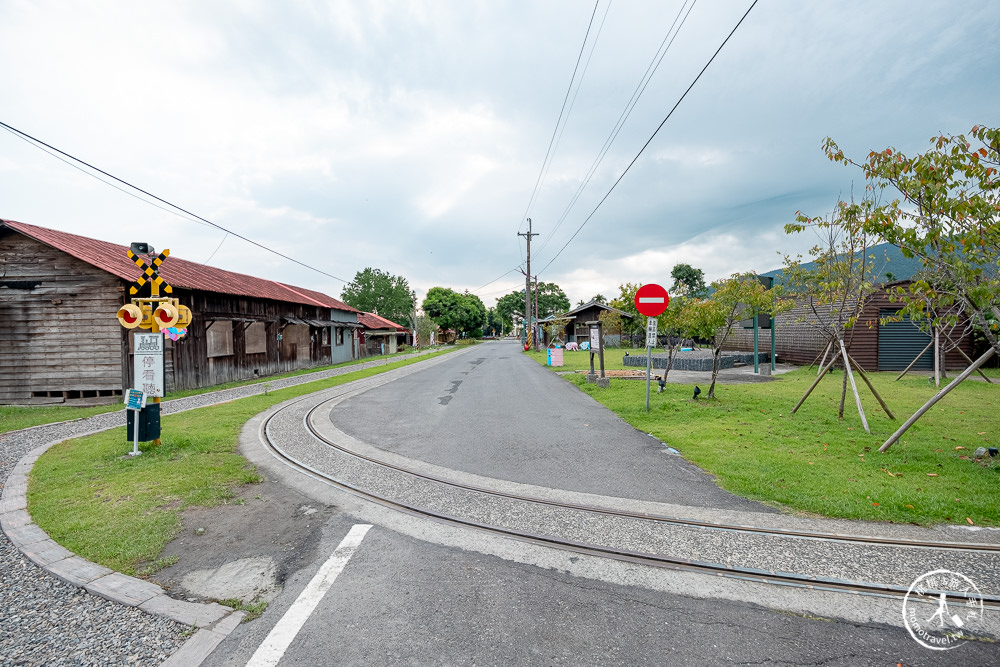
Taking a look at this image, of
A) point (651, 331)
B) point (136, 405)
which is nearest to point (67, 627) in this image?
point (136, 405)

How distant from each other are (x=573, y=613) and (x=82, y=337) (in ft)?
58.8

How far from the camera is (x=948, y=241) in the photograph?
5367 mm

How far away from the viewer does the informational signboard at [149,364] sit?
6.79m

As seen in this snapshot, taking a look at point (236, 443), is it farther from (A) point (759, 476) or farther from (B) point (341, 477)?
(A) point (759, 476)

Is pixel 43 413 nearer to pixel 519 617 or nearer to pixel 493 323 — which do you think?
pixel 519 617

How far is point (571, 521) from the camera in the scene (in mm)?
4379

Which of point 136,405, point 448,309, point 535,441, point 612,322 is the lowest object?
point 535,441

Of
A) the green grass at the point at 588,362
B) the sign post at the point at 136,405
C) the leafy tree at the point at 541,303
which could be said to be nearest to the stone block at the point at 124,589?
the sign post at the point at 136,405

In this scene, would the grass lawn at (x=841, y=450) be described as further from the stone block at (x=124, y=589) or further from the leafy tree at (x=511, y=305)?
the leafy tree at (x=511, y=305)

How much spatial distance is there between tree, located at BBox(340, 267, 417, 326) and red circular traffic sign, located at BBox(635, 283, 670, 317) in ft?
219

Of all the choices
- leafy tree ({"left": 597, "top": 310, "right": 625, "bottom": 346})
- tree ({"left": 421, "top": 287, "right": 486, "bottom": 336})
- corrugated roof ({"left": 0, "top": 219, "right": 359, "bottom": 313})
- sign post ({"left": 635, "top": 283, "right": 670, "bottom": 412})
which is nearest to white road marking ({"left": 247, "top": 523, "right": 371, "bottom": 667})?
sign post ({"left": 635, "top": 283, "right": 670, "bottom": 412})

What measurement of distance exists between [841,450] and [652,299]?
15.5 ft

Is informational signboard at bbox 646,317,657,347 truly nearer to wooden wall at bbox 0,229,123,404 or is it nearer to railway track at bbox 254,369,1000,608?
railway track at bbox 254,369,1000,608

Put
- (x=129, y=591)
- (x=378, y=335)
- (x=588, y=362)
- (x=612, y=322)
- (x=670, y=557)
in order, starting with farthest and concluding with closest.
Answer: (x=378, y=335) → (x=612, y=322) → (x=588, y=362) → (x=670, y=557) → (x=129, y=591)
